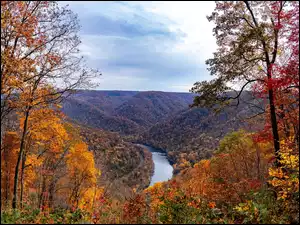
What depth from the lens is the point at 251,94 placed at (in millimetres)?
13156

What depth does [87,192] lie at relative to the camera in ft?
90.7

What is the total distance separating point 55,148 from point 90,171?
9.78 meters

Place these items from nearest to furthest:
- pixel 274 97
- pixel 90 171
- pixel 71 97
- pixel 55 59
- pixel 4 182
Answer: pixel 274 97, pixel 55 59, pixel 71 97, pixel 4 182, pixel 90 171

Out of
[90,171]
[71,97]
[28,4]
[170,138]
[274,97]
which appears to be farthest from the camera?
[170,138]

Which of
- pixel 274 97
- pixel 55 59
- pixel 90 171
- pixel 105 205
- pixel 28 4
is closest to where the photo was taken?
pixel 105 205

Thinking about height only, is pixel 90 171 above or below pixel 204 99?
below

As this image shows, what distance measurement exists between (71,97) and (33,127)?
10.2ft

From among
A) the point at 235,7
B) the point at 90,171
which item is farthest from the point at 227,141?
the point at 235,7

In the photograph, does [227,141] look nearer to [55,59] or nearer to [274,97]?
[274,97]

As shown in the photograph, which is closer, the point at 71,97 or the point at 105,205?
the point at 105,205

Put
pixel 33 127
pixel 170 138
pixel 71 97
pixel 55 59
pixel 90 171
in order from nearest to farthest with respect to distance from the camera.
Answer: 1. pixel 55 59
2. pixel 71 97
3. pixel 33 127
4. pixel 90 171
5. pixel 170 138

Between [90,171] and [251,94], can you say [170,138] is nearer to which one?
[90,171]

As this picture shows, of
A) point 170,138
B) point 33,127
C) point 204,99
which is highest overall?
point 204,99

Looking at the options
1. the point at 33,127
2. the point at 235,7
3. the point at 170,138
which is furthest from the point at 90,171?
the point at 170,138
